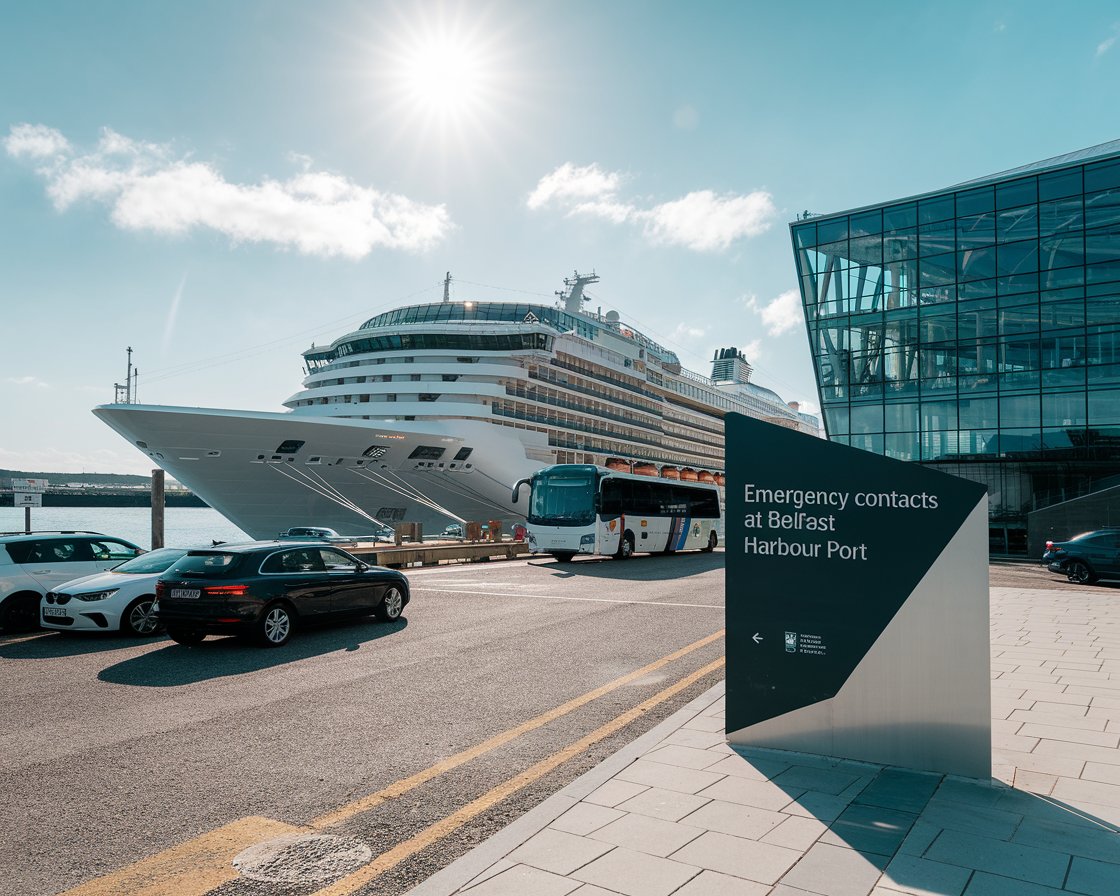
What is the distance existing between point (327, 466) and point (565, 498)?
451 inches

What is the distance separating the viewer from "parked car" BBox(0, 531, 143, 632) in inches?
417

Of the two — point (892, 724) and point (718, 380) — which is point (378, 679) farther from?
point (718, 380)

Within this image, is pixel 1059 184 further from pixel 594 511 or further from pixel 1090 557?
pixel 594 511

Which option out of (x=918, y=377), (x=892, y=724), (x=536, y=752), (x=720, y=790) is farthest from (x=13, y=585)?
(x=918, y=377)

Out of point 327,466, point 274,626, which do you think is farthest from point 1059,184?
point 274,626

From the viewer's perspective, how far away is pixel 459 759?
17.2 ft

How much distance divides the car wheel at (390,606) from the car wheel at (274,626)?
1.60 meters

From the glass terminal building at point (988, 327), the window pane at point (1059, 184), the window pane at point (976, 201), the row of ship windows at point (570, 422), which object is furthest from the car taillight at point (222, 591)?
the window pane at point (1059, 184)

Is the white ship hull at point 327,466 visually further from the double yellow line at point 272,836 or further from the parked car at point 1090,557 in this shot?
the double yellow line at point 272,836

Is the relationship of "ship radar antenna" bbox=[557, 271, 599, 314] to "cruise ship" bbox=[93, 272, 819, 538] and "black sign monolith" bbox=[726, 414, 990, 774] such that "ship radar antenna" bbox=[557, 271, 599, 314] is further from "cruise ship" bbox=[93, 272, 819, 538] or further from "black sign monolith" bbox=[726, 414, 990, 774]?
"black sign monolith" bbox=[726, 414, 990, 774]

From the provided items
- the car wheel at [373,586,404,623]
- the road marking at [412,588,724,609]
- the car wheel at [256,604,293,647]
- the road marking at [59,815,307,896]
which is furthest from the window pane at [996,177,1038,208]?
the road marking at [59,815,307,896]

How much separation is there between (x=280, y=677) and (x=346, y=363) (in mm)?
33935

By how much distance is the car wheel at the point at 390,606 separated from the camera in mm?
11316

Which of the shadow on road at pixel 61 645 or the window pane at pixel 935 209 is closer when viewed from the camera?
the shadow on road at pixel 61 645
